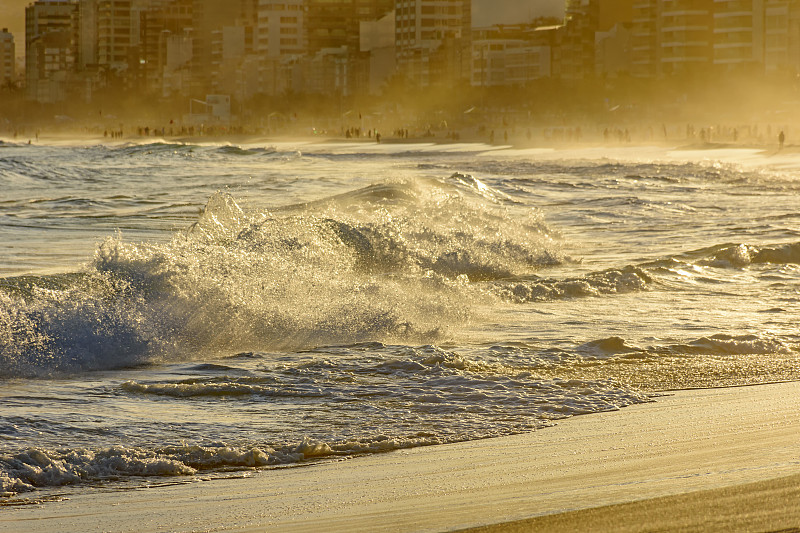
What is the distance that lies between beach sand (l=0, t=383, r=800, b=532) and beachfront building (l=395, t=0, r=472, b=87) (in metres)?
118

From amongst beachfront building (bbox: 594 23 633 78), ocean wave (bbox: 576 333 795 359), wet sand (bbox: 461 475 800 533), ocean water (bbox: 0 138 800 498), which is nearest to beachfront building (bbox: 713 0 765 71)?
beachfront building (bbox: 594 23 633 78)

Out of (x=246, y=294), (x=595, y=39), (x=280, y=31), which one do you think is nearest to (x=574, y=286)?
(x=246, y=294)

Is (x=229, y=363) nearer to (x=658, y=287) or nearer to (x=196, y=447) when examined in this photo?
(x=196, y=447)

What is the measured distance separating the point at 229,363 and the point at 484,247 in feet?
22.7

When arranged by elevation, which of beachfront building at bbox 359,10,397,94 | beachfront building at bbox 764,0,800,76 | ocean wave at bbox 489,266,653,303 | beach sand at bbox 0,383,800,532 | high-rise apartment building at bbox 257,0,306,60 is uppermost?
high-rise apartment building at bbox 257,0,306,60

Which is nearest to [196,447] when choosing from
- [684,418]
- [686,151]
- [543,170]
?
[684,418]

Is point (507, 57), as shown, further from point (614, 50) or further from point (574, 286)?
point (574, 286)

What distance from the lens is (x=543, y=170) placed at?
40938 millimetres

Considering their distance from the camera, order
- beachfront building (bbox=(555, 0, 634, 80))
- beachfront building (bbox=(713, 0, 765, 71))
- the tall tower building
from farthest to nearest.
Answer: beachfront building (bbox=(555, 0, 634, 80)) → the tall tower building → beachfront building (bbox=(713, 0, 765, 71))

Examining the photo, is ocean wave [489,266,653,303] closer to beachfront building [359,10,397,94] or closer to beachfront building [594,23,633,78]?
beachfront building [594,23,633,78]

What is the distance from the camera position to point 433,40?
136 metres

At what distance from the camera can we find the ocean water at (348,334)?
5680mm

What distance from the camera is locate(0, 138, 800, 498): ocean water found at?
18.6ft

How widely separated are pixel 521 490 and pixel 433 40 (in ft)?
444
